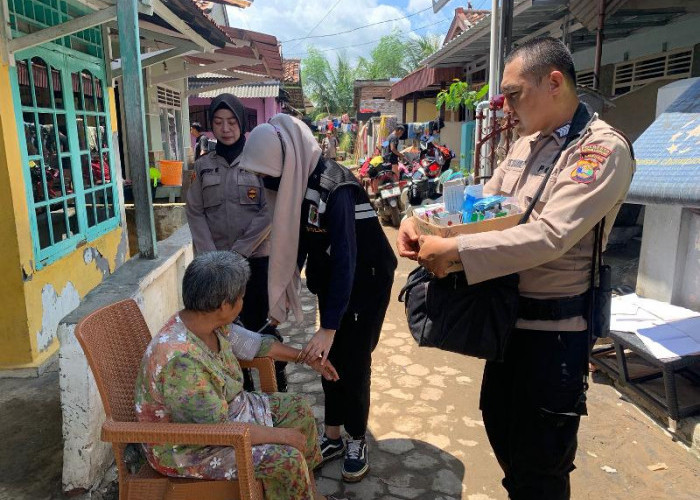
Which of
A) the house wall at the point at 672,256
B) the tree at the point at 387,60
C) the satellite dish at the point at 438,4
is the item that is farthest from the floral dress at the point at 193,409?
the tree at the point at 387,60

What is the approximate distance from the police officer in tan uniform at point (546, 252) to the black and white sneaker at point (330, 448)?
1.02 metres

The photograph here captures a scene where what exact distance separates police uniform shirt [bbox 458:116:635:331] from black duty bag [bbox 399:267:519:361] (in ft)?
0.47

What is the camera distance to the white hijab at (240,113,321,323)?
2.14m

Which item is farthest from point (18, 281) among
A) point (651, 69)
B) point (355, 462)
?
point (651, 69)

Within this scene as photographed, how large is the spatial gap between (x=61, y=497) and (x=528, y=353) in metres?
2.05

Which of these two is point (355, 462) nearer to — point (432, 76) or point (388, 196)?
point (388, 196)

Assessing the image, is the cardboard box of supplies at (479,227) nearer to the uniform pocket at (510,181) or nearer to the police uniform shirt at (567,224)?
the police uniform shirt at (567,224)

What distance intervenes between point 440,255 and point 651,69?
19.9 feet

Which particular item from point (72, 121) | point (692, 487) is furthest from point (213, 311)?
point (72, 121)

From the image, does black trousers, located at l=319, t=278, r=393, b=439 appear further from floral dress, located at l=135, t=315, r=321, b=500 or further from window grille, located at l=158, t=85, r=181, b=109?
window grille, located at l=158, t=85, r=181, b=109

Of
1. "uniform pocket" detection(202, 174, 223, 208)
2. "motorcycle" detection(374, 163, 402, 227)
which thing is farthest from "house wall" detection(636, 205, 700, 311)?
"motorcycle" detection(374, 163, 402, 227)

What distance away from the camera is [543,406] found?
1.71m

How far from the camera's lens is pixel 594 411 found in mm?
3164

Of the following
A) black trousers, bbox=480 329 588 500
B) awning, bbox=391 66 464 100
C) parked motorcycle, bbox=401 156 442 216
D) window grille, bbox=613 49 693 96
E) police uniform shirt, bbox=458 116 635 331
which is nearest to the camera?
police uniform shirt, bbox=458 116 635 331
